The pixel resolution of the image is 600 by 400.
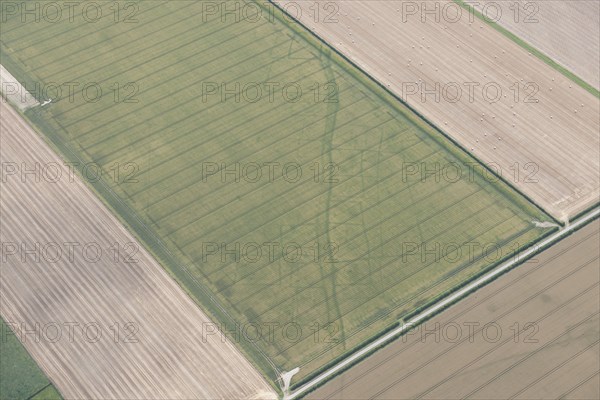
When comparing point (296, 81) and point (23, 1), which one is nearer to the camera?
point (296, 81)

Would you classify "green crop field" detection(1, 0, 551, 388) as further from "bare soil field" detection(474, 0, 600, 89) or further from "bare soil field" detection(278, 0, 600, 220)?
"bare soil field" detection(474, 0, 600, 89)

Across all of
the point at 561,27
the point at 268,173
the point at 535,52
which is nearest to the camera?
the point at 268,173

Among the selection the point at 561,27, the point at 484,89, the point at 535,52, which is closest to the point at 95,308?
the point at 484,89

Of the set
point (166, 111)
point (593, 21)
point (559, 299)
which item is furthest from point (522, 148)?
point (166, 111)

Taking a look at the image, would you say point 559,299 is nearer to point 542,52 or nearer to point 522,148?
point 522,148

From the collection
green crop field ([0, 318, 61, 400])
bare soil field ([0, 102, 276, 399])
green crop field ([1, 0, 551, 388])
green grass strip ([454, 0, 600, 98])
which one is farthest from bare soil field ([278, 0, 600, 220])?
green crop field ([0, 318, 61, 400])

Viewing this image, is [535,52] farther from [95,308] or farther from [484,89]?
[95,308]
